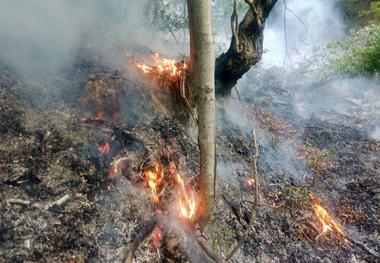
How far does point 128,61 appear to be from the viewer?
19.0 ft

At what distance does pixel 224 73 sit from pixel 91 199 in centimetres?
398

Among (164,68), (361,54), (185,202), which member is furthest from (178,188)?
(361,54)

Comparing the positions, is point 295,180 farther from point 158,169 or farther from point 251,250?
point 158,169

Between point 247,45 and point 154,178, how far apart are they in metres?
3.43

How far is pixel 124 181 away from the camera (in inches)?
148

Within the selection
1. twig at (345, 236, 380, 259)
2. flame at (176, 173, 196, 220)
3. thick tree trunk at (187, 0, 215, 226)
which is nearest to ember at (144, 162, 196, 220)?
flame at (176, 173, 196, 220)

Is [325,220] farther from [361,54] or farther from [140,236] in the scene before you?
[361,54]

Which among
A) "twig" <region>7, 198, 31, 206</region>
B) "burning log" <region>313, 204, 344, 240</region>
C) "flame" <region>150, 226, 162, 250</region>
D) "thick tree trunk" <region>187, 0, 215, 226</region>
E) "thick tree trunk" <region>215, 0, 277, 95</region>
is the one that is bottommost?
"flame" <region>150, 226, 162, 250</region>

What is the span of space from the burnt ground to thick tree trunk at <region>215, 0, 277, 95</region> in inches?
33.7

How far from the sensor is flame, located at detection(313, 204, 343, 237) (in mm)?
4445

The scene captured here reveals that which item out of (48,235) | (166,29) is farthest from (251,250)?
(166,29)

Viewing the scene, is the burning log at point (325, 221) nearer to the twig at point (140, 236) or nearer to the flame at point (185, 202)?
the flame at point (185, 202)

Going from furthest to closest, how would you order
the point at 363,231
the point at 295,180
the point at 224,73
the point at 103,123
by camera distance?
the point at 224,73 → the point at 295,180 → the point at 363,231 → the point at 103,123

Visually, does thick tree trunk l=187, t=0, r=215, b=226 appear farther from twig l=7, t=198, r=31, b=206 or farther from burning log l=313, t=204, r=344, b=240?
burning log l=313, t=204, r=344, b=240
